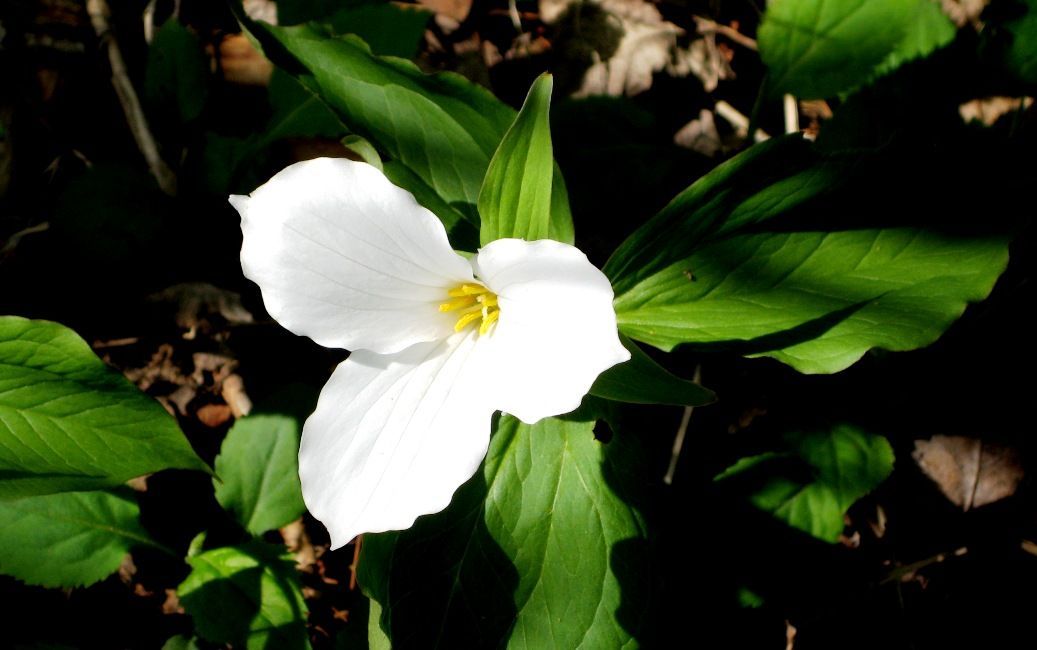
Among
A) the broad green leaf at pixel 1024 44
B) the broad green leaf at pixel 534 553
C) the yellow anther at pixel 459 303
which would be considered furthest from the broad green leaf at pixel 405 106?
the broad green leaf at pixel 1024 44

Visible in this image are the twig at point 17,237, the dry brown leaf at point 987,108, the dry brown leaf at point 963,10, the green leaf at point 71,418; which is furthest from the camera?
the dry brown leaf at point 987,108

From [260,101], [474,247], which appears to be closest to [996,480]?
[474,247]

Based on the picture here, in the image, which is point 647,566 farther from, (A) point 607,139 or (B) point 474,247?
(A) point 607,139

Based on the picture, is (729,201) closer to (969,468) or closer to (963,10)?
(969,468)

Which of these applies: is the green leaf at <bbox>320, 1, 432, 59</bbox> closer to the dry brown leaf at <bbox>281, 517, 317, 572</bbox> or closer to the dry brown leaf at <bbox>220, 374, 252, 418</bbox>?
the dry brown leaf at <bbox>220, 374, 252, 418</bbox>

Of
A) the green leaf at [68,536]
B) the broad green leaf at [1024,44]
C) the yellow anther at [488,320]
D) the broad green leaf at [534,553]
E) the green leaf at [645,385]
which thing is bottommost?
the green leaf at [68,536]

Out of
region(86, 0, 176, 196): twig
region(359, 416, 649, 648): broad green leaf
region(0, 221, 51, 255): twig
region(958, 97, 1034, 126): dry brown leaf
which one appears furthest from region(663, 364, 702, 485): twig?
region(0, 221, 51, 255): twig

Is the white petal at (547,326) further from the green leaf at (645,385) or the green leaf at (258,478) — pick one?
the green leaf at (258,478)

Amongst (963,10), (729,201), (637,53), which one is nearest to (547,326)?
(729,201)
